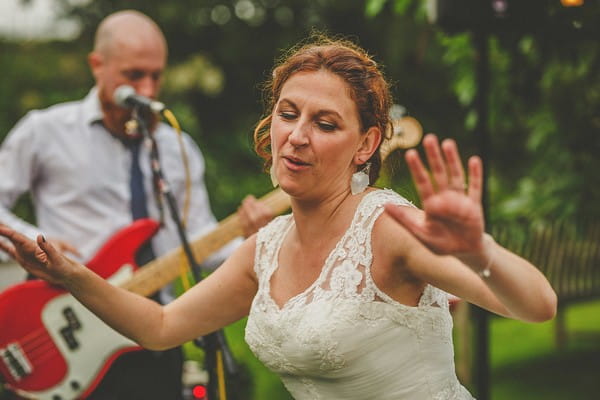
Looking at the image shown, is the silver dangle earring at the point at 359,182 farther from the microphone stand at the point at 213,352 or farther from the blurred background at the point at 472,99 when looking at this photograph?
the microphone stand at the point at 213,352

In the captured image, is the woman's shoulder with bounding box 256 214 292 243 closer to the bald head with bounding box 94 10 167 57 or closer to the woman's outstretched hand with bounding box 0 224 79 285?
the woman's outstretched hand with bounding box 0 224 79 285

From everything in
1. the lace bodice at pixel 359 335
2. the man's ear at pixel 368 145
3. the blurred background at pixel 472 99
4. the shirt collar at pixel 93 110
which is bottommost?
the blurred background at pixel 472 99

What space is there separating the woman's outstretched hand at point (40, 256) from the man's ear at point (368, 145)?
0.84 m

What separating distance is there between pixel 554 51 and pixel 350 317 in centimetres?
288

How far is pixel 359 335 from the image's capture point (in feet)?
6.98

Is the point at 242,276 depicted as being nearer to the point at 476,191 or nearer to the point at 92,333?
the point at 476,191

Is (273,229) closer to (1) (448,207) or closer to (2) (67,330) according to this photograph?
(1) (448,207)

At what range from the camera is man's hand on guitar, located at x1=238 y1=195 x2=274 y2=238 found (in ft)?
11.3

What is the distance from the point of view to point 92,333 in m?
3.52

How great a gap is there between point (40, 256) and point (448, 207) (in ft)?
3.91

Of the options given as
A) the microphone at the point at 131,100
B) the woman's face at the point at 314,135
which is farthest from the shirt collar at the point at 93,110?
the woman's face at the point at 314,135

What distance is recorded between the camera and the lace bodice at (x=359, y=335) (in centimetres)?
214

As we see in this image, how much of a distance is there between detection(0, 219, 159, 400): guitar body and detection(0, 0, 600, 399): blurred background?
42.6 inches

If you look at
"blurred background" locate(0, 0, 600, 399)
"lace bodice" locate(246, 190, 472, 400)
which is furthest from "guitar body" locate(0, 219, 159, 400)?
"lace bodice" locate(246, 190, 472, 400)
